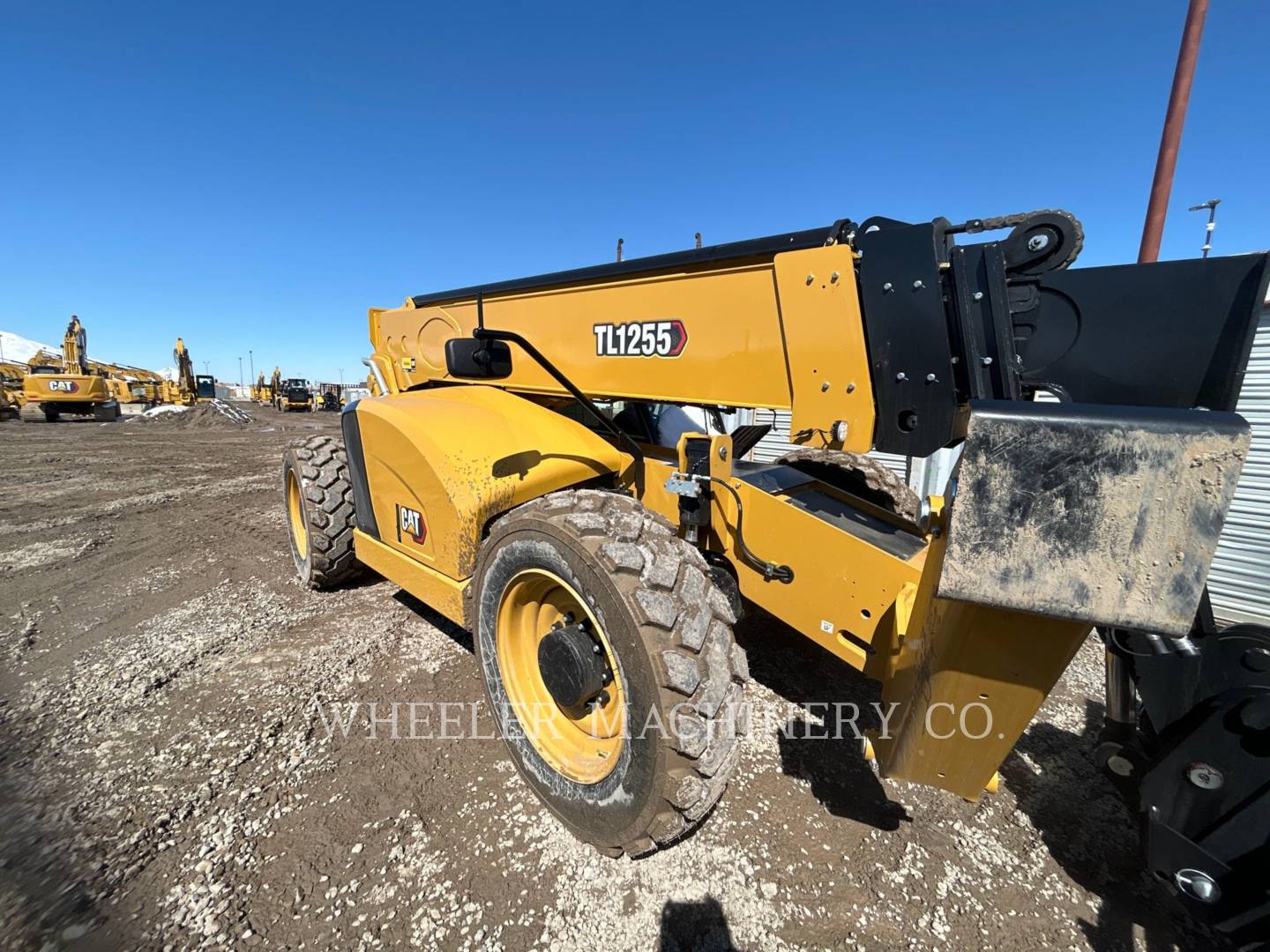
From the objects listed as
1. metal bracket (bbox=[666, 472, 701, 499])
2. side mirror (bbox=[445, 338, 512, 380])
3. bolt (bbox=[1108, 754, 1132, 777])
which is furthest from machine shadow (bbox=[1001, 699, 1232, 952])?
side mirror (bbox=[445, 338, 512, 380])

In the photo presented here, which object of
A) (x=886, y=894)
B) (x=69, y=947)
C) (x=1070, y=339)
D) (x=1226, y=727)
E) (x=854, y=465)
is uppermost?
(x=1070, y=339)

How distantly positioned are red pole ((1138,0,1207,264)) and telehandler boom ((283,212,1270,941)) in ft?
16.0

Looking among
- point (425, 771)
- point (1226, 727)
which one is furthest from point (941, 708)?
A: point (425, 771)

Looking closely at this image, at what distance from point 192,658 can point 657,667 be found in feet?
10.4

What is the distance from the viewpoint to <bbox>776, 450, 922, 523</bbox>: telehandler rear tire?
11.2 ft

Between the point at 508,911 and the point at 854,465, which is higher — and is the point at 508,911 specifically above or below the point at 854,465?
below

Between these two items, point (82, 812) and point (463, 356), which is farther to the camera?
point (463, 356)

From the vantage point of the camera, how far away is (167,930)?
170cm

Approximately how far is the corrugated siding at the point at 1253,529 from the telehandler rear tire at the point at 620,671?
200 inches

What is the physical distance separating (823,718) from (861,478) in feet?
4.86

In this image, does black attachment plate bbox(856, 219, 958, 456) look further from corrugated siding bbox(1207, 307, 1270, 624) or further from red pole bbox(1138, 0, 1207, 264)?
red pole bbox(1138, 0, 1207, 264)

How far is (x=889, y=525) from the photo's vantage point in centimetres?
262

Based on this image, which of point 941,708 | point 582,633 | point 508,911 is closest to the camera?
point 941,708

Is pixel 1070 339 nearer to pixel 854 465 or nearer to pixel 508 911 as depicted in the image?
pixel 854 465
